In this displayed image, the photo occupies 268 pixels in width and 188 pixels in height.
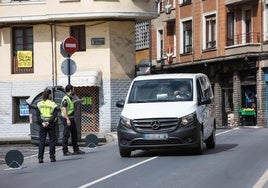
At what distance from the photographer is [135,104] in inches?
653

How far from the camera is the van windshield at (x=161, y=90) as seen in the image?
55.0 ft

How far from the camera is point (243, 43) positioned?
1689 inches

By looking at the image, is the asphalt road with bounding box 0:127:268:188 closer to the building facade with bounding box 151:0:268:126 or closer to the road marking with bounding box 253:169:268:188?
the road marking with bounding box 253:169:268:188

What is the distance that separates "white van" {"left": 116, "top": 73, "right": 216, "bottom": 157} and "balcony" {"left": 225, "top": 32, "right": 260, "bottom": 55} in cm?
2544

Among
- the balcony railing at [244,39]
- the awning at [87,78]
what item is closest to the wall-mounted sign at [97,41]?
the awning at [87,78]

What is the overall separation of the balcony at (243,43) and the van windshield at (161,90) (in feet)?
83.6

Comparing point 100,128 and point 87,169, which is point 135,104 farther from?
point 100,128

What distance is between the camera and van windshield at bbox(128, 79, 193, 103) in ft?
55.0

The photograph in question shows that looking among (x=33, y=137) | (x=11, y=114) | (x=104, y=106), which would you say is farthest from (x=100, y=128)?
(x=33, y=137)

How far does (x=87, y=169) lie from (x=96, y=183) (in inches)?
104

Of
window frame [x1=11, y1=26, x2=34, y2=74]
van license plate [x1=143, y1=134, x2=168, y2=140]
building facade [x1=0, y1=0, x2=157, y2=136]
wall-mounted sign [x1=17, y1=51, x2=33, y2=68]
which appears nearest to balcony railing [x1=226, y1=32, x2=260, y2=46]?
building facade [x1=0, y1=0, x2=157, y2=136]

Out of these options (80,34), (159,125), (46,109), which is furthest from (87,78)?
(159,125)

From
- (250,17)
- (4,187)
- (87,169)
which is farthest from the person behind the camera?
(250,17)

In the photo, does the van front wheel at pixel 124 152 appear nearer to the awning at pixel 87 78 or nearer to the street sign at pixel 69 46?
the street sign at pixel 69 46
